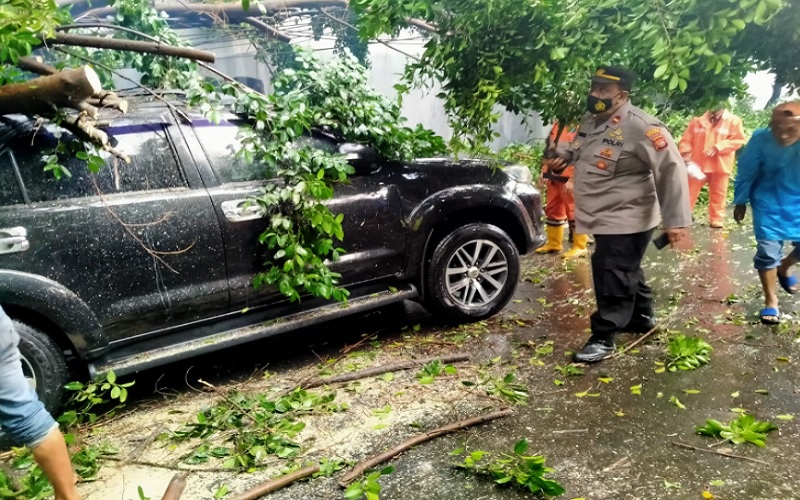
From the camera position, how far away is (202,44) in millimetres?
8586

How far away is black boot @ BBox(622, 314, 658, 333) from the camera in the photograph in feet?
13.1

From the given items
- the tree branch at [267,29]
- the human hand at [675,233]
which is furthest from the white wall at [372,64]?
the human hand at [675,233]

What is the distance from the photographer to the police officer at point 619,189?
3.30 meters

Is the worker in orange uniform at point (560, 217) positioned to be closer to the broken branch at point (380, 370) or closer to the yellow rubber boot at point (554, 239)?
the yellow rubber boot at point (554, 239)

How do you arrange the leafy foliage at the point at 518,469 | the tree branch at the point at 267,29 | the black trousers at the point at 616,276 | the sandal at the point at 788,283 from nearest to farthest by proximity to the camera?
1. the leafy foliage at the point at 518,469
2. the black trousers at the point at 616,276
3. the sandal at the point at 788,283
4. the tree branch at the point at 267,29

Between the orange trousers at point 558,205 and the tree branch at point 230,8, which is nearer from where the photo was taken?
the orange trousers at point 558,205

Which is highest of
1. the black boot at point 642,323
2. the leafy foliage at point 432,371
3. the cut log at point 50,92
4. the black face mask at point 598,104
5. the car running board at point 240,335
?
the cut log at point 50,92

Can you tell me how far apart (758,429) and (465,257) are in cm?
211

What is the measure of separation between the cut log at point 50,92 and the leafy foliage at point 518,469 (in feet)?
8.11

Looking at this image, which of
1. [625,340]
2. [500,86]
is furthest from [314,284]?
[625,340]

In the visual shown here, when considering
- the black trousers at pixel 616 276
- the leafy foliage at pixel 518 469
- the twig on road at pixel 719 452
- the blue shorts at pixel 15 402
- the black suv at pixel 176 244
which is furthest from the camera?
the black trousers at pixel 616 276

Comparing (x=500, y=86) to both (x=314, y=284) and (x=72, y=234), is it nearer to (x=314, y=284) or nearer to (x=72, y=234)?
(x=314, y=284)

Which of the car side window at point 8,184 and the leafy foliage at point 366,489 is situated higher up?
the car side window at point 8,184

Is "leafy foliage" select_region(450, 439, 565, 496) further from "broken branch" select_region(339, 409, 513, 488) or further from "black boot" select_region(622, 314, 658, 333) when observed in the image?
"black boot" select_region(622, 314, 658, 333)
